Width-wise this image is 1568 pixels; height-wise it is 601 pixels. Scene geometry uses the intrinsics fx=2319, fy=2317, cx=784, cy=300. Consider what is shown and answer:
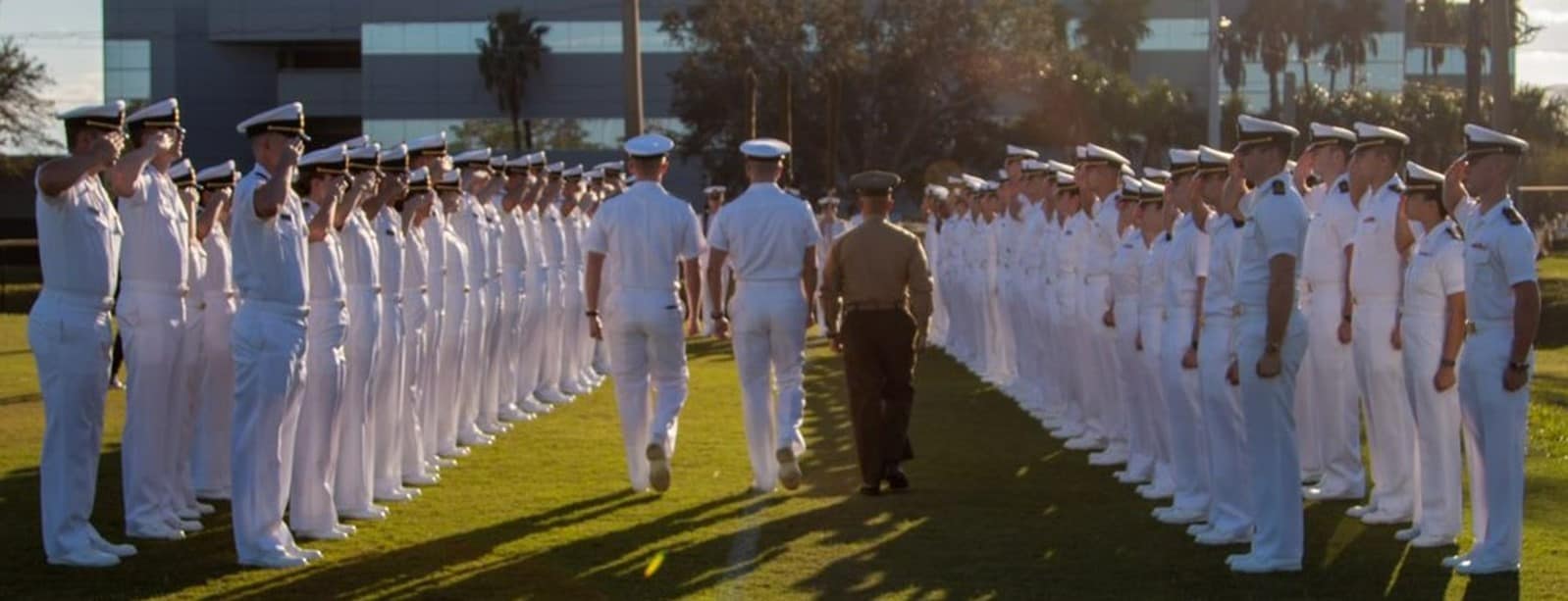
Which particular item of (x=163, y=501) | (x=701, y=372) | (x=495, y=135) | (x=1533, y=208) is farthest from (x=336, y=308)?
(x=495, y=135)

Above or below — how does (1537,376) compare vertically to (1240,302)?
below

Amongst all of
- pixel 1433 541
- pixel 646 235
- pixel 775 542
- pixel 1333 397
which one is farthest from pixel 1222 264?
pixel 646 235

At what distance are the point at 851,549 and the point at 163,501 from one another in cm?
395

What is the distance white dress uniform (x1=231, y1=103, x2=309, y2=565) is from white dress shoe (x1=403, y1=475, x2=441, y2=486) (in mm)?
3582

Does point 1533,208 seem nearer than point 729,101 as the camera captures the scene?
Yes

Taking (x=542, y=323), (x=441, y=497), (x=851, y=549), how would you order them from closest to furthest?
(x=851, y=549)
(x=441, y=497)
(x=542, y=323)

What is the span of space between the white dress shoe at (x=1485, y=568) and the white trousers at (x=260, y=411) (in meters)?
5.93

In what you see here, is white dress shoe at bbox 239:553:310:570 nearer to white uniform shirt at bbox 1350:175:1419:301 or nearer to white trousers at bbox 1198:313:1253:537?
white trousers at bbox 1198:313:1253:537

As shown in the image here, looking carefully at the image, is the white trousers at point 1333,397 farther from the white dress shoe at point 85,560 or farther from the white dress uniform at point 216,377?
the white dress shoe at point 85,560

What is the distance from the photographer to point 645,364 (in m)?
14.5

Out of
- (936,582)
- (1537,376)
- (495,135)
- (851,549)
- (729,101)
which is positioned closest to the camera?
(936,582)

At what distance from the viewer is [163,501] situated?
13.2 metres

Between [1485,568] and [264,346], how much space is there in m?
6.17

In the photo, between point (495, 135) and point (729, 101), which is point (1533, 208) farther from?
point (495, 135)
